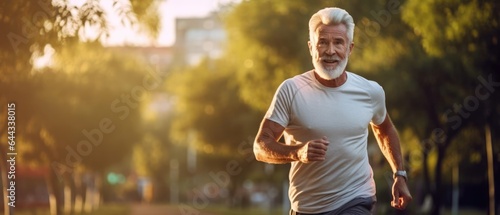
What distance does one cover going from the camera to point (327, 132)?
21.4ft

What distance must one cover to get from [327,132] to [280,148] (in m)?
0.29

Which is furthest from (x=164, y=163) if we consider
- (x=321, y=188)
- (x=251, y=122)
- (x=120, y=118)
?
(x=321, y=188)

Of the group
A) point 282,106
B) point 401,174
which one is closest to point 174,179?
point 401,174

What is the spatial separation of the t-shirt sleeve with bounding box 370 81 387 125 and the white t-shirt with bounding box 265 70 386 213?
64 mm

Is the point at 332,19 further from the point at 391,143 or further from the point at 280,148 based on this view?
the point at 391,143

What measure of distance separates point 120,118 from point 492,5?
45.8 metres

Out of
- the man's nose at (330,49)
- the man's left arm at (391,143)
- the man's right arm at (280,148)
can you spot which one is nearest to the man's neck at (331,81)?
the man's nose at (330,49)

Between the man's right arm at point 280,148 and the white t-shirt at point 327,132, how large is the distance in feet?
0.20

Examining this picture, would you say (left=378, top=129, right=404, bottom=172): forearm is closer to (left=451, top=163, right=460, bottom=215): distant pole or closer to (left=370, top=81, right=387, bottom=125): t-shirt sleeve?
(left=370, top=81, right=387, bottom=125): t-shirt sleeve

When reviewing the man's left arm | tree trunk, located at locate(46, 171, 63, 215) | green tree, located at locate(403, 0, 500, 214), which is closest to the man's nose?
the man's left arm

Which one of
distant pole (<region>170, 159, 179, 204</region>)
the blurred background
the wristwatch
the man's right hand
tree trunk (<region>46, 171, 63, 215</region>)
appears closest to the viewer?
the man's right hand

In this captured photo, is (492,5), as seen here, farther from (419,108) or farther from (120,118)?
(120,118)

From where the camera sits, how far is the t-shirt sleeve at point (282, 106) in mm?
6547

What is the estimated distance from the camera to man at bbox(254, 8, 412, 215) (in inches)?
258
